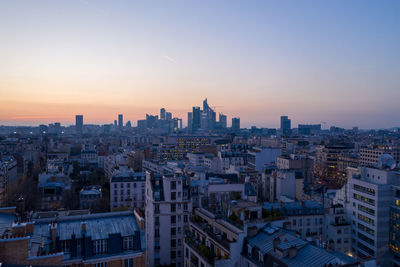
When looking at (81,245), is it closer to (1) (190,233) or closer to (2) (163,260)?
(1) (190,233)

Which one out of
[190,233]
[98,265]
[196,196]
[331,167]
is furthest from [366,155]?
[98,265]

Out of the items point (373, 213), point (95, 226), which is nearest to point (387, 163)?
point (373, 213)

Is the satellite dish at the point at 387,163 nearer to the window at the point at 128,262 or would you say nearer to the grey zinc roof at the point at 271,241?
the grey zinc roof at the point at 271,241

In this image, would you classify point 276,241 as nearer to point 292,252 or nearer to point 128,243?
point 292,252

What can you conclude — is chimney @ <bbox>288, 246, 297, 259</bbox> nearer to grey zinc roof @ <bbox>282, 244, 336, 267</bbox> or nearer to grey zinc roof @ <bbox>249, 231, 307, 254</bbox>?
grey zinc roof @ <bbox>282, 244, 336, 267</bbox>

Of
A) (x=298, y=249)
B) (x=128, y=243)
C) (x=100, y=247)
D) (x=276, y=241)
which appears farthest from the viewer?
(x=128, y=243)

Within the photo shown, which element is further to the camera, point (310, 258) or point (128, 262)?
point (128, 262)
